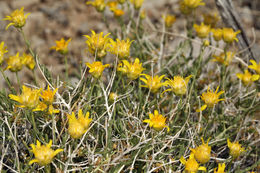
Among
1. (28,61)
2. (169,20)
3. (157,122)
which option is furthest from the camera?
(169,20)

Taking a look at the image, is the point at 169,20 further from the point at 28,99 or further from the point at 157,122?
the point at 28,99

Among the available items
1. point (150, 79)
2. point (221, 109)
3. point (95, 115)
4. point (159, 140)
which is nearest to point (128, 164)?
point (159, 140)

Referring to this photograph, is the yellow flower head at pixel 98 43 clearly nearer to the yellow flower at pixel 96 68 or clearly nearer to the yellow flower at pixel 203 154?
the yellow flower at pixel 96 68

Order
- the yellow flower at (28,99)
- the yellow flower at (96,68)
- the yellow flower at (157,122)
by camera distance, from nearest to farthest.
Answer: the yellow flower at (28,99) → the yellow flower at (157,122) → the yellow flower at (96,68)

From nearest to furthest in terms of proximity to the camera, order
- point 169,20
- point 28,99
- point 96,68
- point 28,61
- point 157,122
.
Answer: point 28,99
point 157,122
point 96,68
point 28,61
point 169,20

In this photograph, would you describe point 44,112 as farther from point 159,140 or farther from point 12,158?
point 159,140

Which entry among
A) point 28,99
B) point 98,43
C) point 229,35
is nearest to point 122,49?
point 98,43

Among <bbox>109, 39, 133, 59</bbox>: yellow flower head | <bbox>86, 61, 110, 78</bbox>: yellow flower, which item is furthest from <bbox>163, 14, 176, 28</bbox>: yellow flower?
<bbox>86, 61, 110, 78</bbox>: yellow flower

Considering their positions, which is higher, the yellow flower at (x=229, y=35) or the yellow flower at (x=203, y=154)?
the yellow flower at (x=229, y=35)

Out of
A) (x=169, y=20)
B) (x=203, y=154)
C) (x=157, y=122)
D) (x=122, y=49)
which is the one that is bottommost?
(x=203, y=154)

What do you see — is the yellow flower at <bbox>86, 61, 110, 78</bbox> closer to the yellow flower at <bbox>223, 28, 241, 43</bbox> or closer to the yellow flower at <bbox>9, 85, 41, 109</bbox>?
the yellow flower at <bbox>9, 85, 41, 109</bbox>

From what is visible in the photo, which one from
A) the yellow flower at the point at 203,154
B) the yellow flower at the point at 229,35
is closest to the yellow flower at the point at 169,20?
the yellow flower at the point at 229,35
